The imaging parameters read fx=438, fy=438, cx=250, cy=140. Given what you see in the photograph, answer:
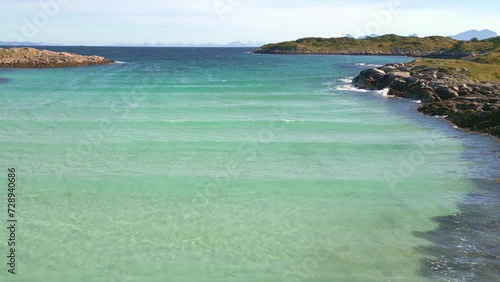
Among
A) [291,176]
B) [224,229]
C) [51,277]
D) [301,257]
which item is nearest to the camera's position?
[51,277]

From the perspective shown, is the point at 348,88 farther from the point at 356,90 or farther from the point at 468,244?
the point at 468,244

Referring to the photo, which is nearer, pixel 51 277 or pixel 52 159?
pixel 51 277

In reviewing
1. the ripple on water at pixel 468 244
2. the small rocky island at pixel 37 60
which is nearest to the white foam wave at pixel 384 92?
the ripple on water at pixel 468 244

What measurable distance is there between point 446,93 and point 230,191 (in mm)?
36953

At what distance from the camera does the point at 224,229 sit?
699 inches

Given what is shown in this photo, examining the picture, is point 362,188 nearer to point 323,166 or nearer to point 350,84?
point 323,166

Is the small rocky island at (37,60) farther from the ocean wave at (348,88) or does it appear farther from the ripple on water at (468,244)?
the ripple on water at (468,244)

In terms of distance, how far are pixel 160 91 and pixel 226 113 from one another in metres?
21.4

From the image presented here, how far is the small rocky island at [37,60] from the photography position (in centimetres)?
10825

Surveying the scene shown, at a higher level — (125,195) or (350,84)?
(350,84)

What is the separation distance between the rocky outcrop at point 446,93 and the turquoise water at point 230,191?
7.96 ft

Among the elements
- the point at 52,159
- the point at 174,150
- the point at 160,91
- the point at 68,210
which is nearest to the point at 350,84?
the point at 160,91

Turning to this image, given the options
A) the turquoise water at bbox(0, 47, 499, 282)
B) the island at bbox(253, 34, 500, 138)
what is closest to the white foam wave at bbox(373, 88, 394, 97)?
the island at bbox(253, 34, 500, 138)

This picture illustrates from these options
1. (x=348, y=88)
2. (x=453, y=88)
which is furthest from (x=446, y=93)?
(x=348, y=88)
